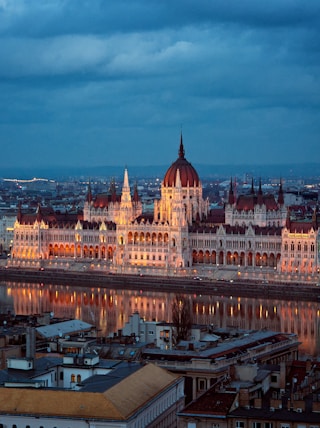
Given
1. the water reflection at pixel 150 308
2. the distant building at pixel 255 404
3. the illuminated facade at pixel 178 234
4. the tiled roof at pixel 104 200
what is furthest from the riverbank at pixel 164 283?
the distant building at pixel 255 404

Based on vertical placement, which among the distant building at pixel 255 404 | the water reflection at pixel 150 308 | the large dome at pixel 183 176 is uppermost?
the large dome at pixel 183 176

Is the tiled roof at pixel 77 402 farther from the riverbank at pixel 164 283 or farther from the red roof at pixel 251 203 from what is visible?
the red roof at pixel 251 203

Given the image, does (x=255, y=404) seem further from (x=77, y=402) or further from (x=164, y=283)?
(x=164, y=283)

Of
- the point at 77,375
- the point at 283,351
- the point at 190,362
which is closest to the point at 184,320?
the point at 283,351

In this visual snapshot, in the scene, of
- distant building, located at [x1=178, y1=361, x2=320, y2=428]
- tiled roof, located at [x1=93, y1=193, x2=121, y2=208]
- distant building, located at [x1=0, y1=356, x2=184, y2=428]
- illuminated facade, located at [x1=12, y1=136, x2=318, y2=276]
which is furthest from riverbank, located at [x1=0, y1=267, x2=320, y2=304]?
distant building, located at [x1=178, y1=361, x2=320, y2=428]

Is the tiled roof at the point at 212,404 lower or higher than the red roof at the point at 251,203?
lower

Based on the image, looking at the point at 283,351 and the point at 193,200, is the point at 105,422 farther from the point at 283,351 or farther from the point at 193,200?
the point at 193,200

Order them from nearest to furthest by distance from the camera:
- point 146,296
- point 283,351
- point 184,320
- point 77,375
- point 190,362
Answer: point 77,375, point 190,362, point 283,351, point 184,320, point 146,296

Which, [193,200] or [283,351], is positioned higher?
[193,200]
